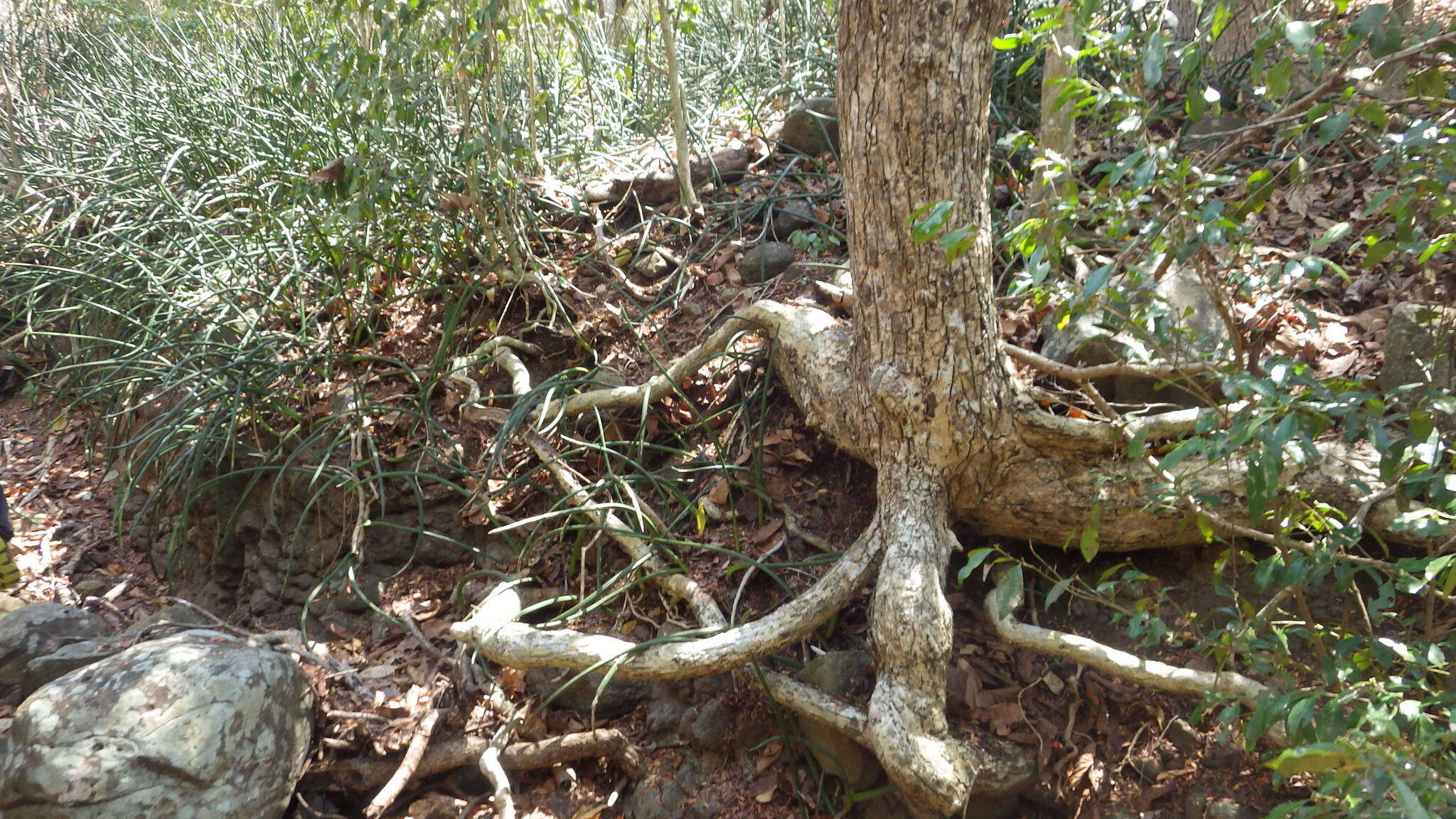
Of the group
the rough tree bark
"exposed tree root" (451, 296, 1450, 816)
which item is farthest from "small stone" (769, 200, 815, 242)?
the rough tree bark

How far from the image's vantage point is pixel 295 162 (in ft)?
15.2

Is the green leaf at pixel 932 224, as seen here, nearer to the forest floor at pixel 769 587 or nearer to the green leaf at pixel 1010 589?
the green leaf at pixel 1010 589

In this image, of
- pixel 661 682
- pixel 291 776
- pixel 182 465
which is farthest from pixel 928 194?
pixel 182 465

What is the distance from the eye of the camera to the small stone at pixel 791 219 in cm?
436

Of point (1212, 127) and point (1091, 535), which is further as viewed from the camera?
point (1212, 127)

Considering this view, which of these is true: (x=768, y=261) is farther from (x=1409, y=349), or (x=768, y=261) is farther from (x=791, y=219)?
(x=1409, y=349)

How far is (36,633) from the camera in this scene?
3482mm

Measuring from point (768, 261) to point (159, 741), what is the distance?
9.28ft

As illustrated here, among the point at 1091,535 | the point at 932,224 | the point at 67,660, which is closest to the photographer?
the point at 932,224

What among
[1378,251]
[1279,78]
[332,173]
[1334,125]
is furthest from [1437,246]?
[332,173]

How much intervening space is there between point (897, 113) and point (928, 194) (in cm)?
22

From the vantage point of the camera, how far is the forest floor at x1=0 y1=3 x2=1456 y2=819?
257cm

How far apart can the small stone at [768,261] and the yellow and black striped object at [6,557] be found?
334cm

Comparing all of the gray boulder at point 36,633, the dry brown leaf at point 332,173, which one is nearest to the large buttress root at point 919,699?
the dry brown leaf at point 332,173
